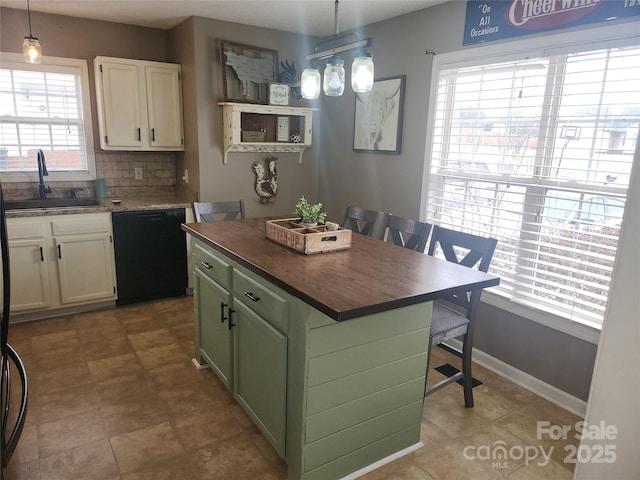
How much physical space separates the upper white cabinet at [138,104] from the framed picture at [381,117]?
162cm

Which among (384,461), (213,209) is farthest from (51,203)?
(384,461)

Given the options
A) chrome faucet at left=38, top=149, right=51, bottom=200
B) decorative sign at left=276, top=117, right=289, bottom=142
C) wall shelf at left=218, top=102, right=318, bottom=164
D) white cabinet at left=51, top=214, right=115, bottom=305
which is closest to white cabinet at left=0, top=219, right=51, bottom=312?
white cabinet at left=51, top=214, right=115, bottom=305

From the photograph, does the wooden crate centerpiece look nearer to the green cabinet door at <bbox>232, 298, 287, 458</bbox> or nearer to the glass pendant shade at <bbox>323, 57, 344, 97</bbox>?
the green cabinet door at <bbox>232, 298, 287, 458</bbox>

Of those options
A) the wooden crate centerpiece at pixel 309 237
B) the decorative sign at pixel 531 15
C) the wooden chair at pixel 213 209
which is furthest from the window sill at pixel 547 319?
the wooden chair at pixel 213 209

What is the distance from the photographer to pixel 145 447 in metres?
2.12

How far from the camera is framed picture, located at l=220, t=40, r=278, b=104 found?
3672mm

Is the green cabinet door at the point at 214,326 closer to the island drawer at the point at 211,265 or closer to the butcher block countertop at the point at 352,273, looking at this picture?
the island drawer at the point at 211,265

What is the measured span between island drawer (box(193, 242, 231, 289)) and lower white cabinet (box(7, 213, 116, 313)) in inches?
54.8

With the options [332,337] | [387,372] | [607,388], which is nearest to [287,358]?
[332,337]

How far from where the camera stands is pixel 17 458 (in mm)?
2020

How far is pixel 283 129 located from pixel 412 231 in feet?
6.06

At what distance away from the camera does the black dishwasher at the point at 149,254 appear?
3662 mm

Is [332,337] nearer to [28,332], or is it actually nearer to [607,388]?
[607,388]

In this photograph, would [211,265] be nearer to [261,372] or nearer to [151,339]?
[261,372]
